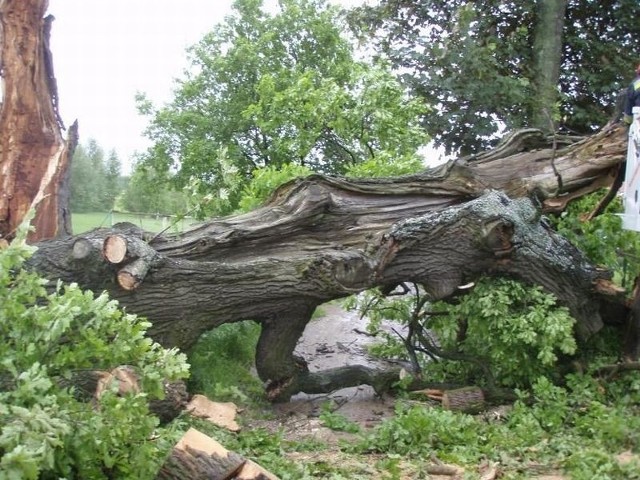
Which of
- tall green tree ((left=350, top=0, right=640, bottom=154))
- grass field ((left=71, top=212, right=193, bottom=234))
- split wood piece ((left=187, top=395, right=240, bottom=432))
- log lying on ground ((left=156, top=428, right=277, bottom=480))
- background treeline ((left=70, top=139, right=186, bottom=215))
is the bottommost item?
split wood piece ((left=187, top=395, right=240, bottom=432))

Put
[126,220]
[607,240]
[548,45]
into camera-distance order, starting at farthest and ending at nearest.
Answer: [548,45] → [607,240] → [126,220]

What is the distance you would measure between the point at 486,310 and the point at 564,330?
0.68m

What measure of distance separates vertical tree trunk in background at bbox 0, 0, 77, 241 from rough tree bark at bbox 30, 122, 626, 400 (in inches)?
41.8

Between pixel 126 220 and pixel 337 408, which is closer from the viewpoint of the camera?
pixel 126 220

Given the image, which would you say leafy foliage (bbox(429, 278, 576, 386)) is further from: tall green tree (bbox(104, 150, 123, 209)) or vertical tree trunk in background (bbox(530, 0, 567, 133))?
vertical tree trunk in background (bbox(530, 0, 567, 133))

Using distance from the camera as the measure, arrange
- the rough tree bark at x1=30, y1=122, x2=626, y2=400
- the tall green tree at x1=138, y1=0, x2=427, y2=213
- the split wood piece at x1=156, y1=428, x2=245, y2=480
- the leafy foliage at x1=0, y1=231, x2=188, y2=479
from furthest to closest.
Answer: the tall green tree at x1=138, y1=0, x2=427, y2=213 < the rough tree bark at x1=30, y1=122, x2=626, y2=400 < the split wood piece at x1=156, y1=428, x2=245, y2=480 < the leafy foliage at x1=0, y1=231, x2=188, y2=479

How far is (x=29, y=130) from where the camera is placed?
20.7 ft

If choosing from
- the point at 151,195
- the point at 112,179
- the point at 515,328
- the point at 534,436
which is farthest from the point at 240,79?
the point at 534,436

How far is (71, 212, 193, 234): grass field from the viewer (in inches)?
243

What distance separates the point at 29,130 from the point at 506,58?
10718mm

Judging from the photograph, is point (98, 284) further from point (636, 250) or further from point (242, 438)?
point (636, 250)

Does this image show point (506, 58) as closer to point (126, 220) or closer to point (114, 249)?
point (126, 220)

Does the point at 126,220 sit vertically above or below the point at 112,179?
below

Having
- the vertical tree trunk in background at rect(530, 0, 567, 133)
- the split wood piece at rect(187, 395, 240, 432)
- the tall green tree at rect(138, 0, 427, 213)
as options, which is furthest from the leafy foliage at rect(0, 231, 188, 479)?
the tall green tree at rect(138, 0, 427, 213)
